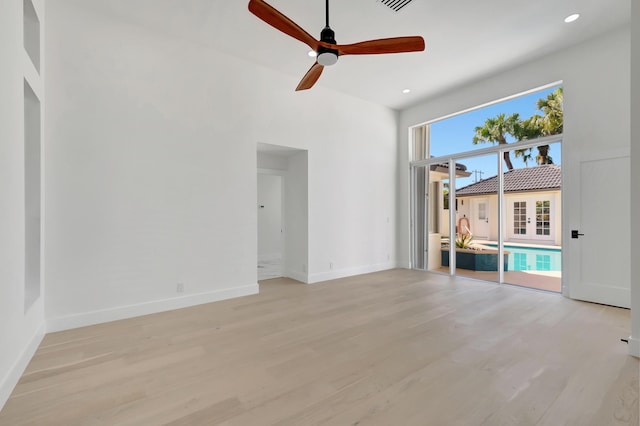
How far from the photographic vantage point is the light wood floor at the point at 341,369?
5.90 feet

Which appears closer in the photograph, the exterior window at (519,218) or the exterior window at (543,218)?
the exterior window at (543,218)

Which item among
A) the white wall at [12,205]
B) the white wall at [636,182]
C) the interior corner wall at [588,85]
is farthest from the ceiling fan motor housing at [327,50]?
the interior corner wall at [588,85]

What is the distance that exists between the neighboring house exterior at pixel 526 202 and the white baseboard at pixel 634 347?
2419 millimetres

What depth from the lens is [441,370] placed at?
7.51ft

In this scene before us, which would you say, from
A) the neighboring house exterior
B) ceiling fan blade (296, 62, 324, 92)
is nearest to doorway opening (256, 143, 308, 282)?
ceiling fan blade (296, 62, 324, 92)

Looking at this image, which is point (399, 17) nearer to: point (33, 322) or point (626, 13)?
point (626, 13)

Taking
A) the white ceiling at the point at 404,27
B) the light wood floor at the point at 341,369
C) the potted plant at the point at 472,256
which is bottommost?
the light wood floor at the point at 341,369

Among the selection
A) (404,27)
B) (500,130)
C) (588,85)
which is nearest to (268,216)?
(404,27)

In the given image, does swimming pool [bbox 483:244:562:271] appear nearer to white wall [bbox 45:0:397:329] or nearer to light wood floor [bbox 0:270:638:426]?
light wood floor [bbox 0:270:638:426]

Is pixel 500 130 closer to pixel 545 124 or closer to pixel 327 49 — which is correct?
pixel 545 124

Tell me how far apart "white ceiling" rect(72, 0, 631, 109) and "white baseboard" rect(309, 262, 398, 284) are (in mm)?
3635

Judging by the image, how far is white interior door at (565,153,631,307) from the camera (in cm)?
377

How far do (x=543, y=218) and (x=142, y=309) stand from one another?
660 centimetres

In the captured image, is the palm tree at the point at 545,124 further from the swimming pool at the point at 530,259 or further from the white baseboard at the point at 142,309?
the white baseboard at the point at 142,309
